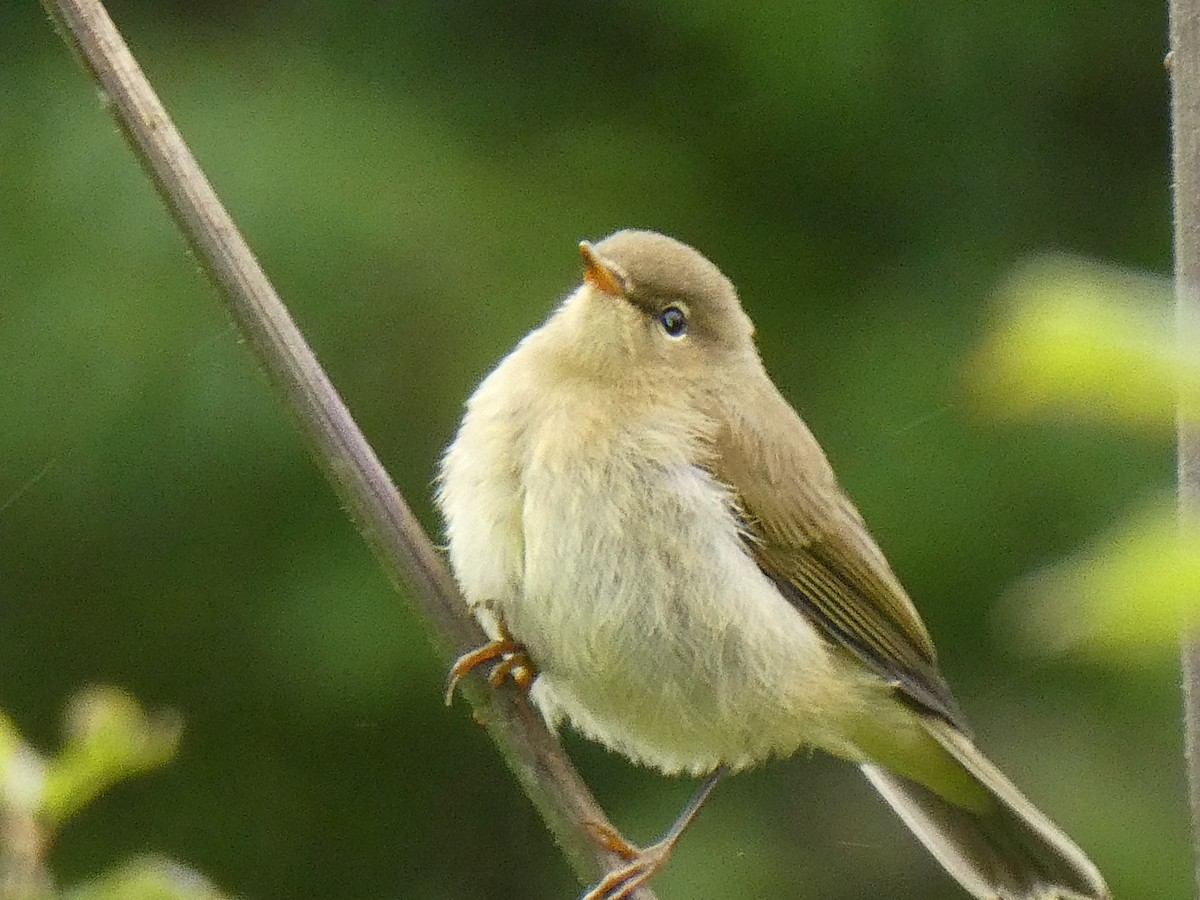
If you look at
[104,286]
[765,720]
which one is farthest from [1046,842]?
[104,286]

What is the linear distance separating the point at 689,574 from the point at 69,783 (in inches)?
64.9

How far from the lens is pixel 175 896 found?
78 cm

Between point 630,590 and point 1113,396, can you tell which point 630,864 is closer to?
point 630,590

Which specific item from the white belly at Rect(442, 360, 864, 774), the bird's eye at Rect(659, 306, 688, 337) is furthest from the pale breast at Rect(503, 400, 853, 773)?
the bird's eye at Rect(659, 306, 688, 337)

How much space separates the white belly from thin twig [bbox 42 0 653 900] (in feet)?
2.02

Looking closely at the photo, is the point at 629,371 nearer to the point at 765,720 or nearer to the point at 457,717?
the point at 765,720

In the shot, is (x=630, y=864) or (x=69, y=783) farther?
(x=630, y=864)

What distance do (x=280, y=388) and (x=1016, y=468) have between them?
10.9ft

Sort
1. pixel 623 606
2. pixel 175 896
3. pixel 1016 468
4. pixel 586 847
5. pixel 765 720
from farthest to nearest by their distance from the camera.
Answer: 1. pixel 1016 468
2. pixel 765 720
3. pixel 623 606
4. pixel 586 847
5. pixel 175 896

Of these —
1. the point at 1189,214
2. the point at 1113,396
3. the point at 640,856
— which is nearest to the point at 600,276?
the point at 640,856

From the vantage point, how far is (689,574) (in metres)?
2.50

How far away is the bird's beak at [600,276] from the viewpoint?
2.69 m

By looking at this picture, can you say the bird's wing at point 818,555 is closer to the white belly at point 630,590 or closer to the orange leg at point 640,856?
the white belly at point 630,590

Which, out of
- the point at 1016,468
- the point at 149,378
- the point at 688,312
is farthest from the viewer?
the point at 1016,468
